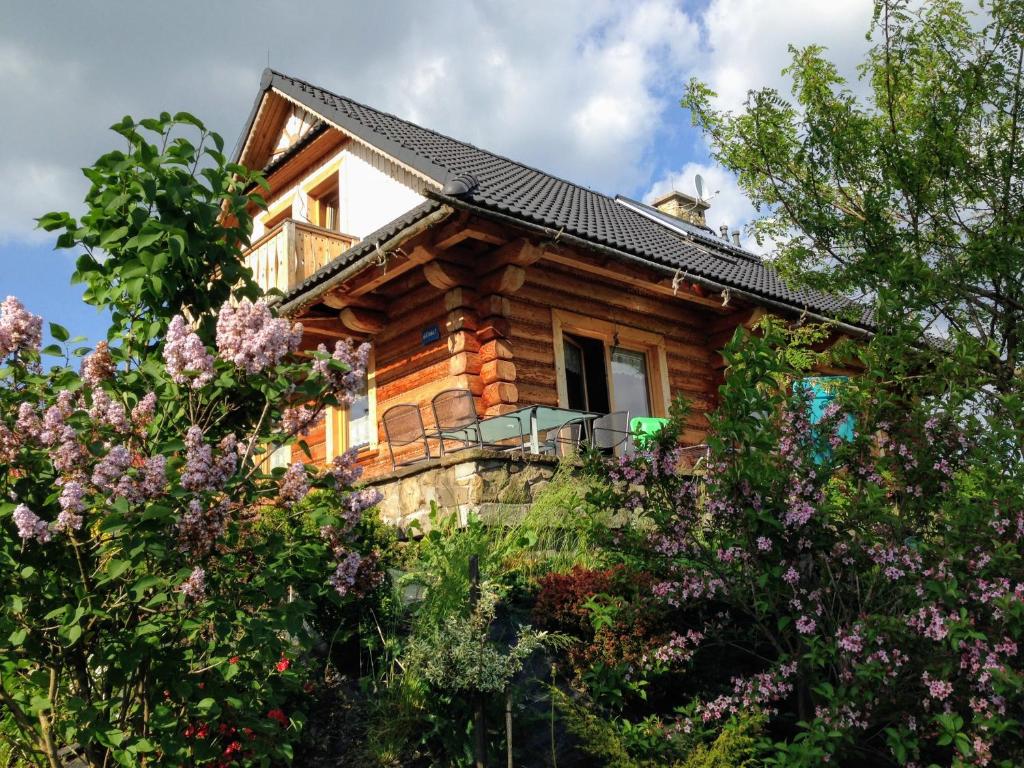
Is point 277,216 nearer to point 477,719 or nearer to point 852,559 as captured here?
point 477,719

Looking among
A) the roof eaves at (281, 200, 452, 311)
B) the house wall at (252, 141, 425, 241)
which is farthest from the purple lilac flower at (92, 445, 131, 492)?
the house wall at (252, 141, 425, 241)

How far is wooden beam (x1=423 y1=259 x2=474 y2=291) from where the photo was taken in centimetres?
921

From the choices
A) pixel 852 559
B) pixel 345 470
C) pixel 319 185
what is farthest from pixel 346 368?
pixel 319 185

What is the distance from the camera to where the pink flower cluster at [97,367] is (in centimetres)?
321

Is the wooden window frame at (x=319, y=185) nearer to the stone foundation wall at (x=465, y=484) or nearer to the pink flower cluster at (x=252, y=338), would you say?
the stone foundation wall at (x=465, y=484)

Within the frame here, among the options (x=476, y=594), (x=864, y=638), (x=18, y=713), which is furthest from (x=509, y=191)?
(x=18, y=713)

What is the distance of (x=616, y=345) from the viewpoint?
1094 cm

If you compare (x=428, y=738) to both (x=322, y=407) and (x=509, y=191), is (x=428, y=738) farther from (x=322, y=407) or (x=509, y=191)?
(x=509, y=191)

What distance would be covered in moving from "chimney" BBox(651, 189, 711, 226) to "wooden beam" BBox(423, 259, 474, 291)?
12117 millimetres

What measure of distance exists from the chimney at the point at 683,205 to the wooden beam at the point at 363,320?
11.4 meters

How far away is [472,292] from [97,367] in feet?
21.4

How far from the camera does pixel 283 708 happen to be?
4816 millimetres

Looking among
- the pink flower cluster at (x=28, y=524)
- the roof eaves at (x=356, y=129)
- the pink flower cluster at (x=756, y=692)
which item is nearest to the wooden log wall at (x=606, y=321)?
the roof eaves at (x=356, y=129)

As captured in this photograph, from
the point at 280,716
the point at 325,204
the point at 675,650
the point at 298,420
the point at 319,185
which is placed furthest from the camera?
the point at 325,204
